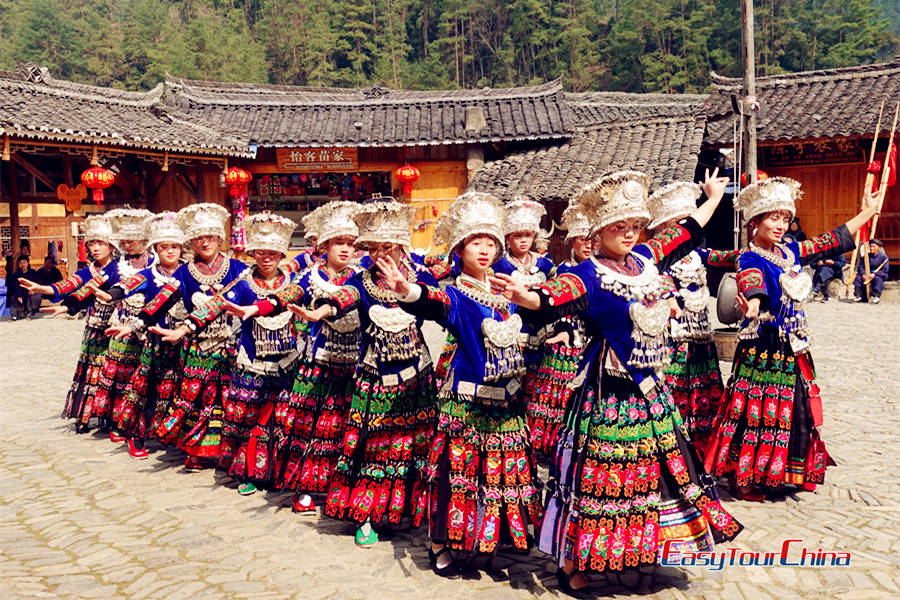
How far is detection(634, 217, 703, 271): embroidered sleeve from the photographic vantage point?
14.7ft

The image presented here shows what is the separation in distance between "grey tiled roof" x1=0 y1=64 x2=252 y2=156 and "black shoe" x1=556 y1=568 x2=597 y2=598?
14459mm

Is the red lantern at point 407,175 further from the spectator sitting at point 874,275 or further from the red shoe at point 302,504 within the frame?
the red shoe at point 302,504

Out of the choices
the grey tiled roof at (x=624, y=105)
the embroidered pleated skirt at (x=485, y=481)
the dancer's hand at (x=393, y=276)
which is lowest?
the embroidered pleated skirt at (x=485, y=481)

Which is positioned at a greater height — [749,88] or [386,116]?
[386,116]

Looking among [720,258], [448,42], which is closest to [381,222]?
[720,258]

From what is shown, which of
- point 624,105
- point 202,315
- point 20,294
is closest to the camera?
point 202,315

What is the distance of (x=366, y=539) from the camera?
4473mm

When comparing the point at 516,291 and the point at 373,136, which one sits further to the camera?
the point at 373,136

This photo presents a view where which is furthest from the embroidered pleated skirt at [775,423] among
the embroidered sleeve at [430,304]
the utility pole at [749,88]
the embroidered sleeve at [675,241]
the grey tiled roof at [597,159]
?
the grey tiled roof at [597,159]

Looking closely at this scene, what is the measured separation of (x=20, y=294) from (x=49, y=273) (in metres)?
0.77

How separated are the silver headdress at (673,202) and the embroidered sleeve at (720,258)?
0.82 meters

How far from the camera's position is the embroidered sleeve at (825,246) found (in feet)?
16.5

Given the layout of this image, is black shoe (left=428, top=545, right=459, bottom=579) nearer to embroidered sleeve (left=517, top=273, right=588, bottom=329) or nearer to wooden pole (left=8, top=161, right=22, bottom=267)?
embroidered sleeve (left=517, top=273, right=588, bottom=329)

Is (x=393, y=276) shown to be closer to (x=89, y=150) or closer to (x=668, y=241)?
(x=668, y=241)
